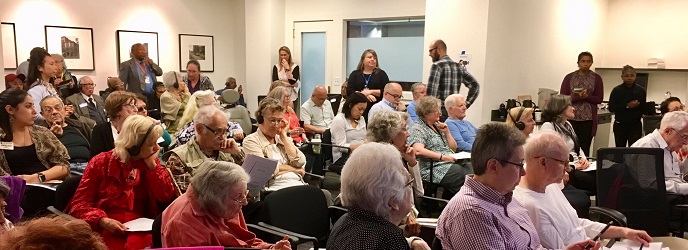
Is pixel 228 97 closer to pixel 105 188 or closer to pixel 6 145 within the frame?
pixel 6 145

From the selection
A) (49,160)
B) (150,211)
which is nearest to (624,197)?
(150,211)

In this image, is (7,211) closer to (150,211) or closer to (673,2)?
(150,211)

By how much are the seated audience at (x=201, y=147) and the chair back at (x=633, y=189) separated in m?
2.26

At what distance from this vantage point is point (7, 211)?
2.51 m

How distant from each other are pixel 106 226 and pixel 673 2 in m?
8.27

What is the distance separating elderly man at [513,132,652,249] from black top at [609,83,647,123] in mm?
5536

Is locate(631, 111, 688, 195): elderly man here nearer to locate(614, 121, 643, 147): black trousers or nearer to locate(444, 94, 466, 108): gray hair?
locate(444, 94, 466, 108): gray hair

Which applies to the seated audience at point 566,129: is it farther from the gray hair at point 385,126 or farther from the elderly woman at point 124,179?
the elderly woman at point 124,179

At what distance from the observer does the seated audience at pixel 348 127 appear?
5.16 metres

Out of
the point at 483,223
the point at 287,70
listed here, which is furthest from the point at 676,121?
the point at 287,70

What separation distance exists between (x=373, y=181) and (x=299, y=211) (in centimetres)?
123

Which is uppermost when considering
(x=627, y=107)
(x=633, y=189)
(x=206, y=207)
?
(x=627, y=107)

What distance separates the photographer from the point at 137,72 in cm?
785

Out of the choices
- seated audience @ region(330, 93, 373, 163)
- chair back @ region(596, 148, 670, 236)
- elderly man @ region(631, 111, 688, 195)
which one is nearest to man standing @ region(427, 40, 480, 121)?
seated audience @ region(330, 93, 373, 163)
